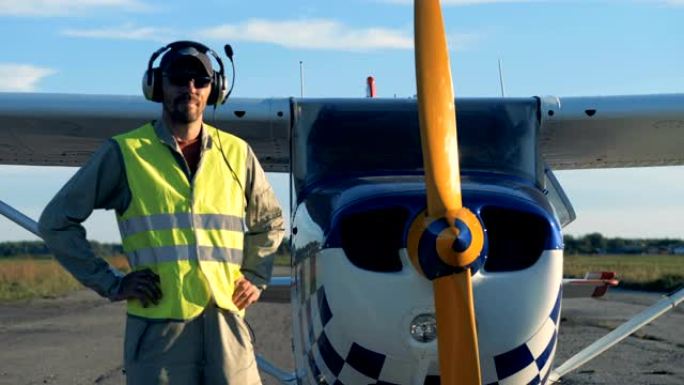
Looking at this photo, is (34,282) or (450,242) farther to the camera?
(34,282)

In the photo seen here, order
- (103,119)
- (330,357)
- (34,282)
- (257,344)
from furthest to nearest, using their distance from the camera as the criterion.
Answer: (34,282), (257,344), (103,119), (330,357)

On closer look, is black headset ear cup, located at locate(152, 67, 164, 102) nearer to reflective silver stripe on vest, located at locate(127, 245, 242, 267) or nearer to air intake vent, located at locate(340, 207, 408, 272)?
reflective silver stripe on vest, located at locate(127, 245, 242, 267)

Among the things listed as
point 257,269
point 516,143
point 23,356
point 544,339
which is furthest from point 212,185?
point 23,356

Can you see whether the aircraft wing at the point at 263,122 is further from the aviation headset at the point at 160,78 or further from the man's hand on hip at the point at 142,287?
the man's hand on hip at the point at 142,287

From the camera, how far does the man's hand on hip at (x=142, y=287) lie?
3500mm

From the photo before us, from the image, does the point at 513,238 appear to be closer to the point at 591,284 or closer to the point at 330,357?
the point at 330,357

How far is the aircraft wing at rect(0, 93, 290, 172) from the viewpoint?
23.5 feet

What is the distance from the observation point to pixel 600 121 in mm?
7633

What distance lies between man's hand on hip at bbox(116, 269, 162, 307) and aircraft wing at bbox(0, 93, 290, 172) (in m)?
3.56

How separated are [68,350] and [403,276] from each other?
949cm

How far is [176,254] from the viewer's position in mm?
3559

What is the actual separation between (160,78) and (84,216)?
1.86ft

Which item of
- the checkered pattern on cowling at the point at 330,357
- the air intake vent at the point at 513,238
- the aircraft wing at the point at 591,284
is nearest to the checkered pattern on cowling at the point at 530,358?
the air intake vent at the point at 513,238

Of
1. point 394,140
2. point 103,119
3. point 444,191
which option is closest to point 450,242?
point 444,191
